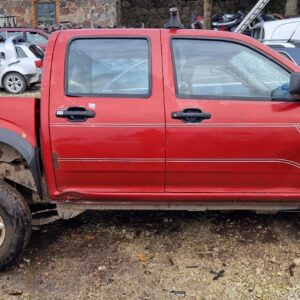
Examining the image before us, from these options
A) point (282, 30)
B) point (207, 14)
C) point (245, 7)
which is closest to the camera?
point (282, 30)

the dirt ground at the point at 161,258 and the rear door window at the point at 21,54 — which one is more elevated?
the dirt ground at the point at 161,258

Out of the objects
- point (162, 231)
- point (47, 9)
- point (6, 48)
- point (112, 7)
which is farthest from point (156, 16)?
point (162, 231)

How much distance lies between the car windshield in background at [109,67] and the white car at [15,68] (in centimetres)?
1068

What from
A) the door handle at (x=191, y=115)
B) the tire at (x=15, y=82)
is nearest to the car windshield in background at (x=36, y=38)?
the tire at (x=15, y=82)

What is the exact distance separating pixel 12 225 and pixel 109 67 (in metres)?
1.36

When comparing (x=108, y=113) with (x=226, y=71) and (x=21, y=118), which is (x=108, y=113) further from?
(x=226, y=71)

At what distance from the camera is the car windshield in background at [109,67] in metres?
3.68

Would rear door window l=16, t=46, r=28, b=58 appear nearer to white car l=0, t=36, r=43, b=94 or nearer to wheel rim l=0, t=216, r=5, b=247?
white car l=0, t=36, r=43, b=94

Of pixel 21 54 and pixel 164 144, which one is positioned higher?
pixel 164 144

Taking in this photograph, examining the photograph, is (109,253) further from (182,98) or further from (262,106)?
(262,106)

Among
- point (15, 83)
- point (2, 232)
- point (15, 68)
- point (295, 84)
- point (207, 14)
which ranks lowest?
point (15, 83)

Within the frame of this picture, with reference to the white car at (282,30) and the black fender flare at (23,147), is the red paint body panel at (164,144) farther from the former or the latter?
the white car at (282,30)

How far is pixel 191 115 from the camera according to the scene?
141 inches

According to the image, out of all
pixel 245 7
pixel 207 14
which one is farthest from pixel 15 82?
pixel 245 7
